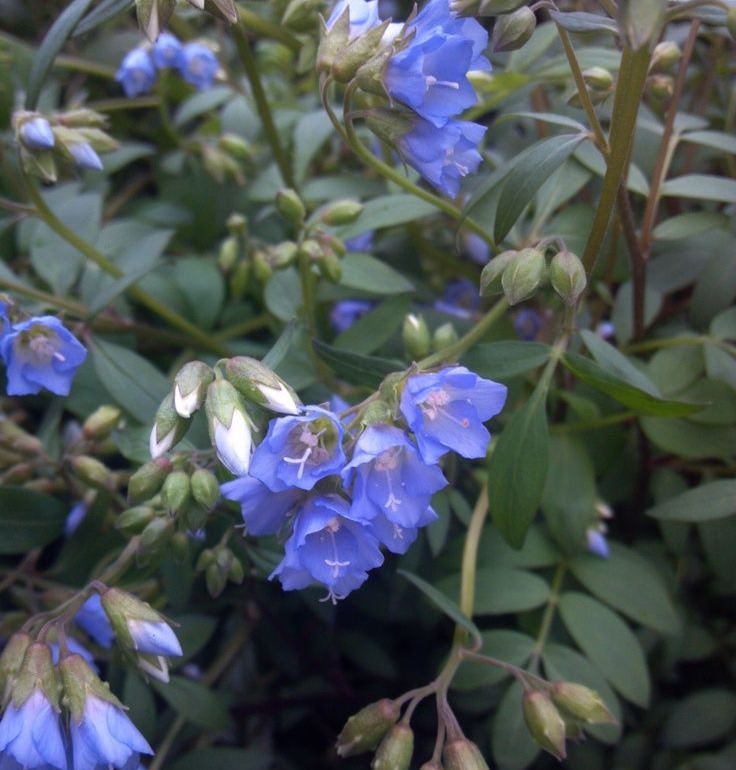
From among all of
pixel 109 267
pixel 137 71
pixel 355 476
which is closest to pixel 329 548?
pixel 355 476

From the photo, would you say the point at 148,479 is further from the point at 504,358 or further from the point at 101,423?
the point at 504,358

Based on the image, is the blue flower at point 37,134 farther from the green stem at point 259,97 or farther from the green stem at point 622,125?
the green stem at point 622,125

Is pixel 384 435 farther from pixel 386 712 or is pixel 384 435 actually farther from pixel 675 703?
pixel 675 703

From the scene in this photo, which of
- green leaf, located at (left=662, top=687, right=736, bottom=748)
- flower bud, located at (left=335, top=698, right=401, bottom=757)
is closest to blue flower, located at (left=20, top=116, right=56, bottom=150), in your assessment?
flower bud, located at (left=335, top=698, right=401, bottom=757)

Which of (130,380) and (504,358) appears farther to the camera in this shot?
(130,380)

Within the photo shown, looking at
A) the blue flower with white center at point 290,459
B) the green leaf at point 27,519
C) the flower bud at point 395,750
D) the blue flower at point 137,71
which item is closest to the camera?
the blue flower with white center at point 290,459

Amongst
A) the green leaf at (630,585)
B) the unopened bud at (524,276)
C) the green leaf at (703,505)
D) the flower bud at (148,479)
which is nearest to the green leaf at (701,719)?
the green leaf at (630,585)
